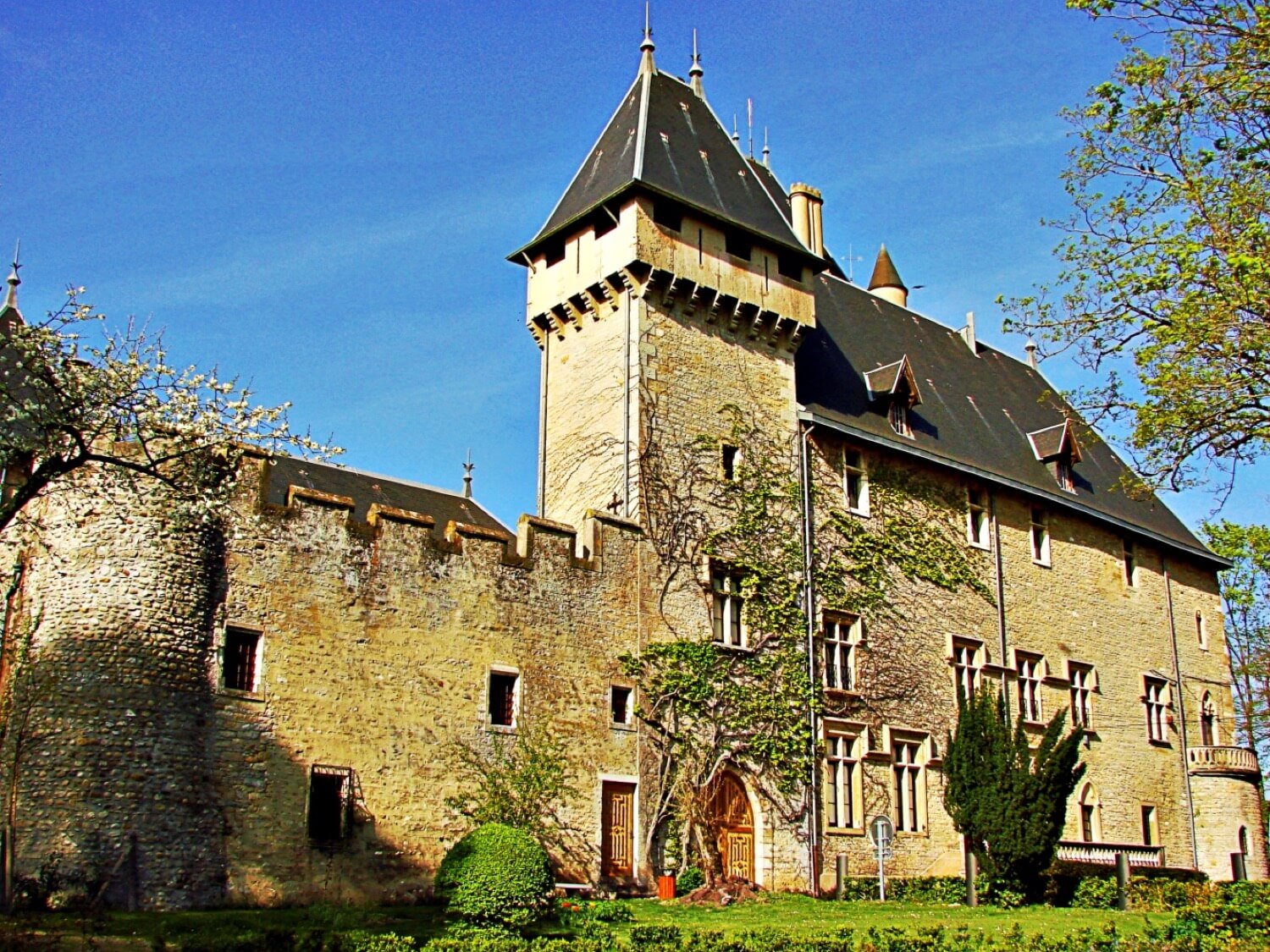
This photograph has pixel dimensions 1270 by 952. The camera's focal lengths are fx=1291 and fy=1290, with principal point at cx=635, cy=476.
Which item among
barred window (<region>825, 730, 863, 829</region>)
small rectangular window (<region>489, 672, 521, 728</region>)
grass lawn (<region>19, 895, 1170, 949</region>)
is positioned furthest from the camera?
barred window (<region>825, 730, 863, 829</region>)

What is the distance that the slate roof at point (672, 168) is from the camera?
23391mm

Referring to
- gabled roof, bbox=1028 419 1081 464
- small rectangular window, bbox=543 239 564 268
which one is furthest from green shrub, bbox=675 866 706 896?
gabled roof, bbox=1028 419 1081 464

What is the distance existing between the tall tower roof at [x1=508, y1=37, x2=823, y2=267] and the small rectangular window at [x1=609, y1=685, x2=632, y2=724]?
8.55 meters

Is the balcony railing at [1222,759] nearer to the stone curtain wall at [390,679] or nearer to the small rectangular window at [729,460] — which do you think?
the small rectangular window at [729,460]

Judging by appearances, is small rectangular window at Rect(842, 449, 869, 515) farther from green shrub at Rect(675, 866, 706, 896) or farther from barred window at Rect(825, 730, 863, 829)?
green shrub at Rect(675, 866, 706, 896)

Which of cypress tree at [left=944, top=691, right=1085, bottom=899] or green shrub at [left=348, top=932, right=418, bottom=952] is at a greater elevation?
cypress tree at [left=944, top=691, right=1085, bottom=899]

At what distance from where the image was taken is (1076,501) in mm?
Result: 29625

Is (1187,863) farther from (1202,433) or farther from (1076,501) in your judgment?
(1202,433)

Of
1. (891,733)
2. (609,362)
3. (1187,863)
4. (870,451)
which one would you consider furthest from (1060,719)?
(1187,863)

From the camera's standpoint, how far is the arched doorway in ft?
68.2

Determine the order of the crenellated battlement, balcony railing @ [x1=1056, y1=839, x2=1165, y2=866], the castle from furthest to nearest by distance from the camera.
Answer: balcony railing @ [x1=1056, y1=839, x2=1165, y2=866] → the crenellated battlement → the castle

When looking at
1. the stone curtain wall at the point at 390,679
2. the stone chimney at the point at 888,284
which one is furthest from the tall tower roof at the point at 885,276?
the stone curtain wall at the point at 390,679

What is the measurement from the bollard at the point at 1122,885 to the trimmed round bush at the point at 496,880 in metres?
10.9

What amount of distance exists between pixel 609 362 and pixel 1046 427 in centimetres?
1429
